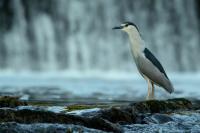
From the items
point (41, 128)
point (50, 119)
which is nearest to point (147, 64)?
point (50, 119)

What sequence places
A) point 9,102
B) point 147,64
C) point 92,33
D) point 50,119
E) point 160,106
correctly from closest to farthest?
point 50,119
point 9,102
point 160,106
point 147,64
point 92,33

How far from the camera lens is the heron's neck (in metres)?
16.5

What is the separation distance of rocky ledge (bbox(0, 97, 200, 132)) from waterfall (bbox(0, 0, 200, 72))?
1335 inches

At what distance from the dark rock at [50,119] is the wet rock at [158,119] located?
1.46m

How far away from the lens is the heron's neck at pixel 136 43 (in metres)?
16.5

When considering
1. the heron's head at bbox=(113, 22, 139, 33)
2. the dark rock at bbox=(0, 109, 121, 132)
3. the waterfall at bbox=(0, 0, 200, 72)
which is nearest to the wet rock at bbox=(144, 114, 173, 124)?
the dark rock at bbox=(0, 109, 121, 132)

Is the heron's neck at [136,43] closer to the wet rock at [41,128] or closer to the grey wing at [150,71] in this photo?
the grey wing at [150,71]

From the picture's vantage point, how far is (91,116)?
43.2ft

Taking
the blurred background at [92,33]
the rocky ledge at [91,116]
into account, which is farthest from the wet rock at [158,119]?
the blurred background at [92,33]

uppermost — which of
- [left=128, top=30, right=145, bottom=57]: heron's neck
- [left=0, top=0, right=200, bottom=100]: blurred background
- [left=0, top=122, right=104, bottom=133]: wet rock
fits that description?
[left=0, top=0, right=200, bottom=100]: blurred background

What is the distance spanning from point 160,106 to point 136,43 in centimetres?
228

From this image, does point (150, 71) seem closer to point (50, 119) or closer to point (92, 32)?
point (50, 119)

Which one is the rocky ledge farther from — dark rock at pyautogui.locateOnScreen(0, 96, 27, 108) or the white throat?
the white throat

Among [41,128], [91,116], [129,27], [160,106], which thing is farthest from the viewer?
[129,27]
